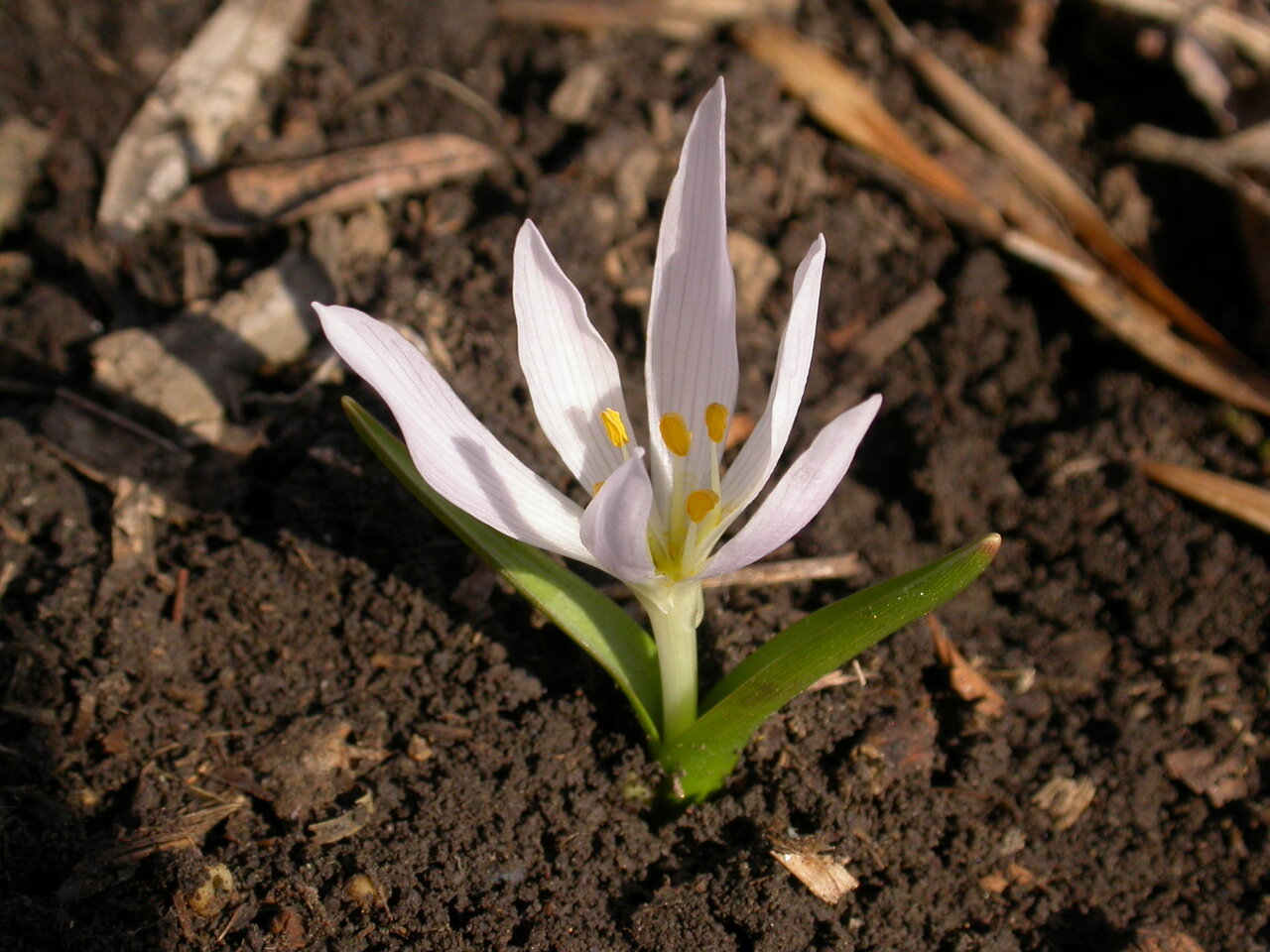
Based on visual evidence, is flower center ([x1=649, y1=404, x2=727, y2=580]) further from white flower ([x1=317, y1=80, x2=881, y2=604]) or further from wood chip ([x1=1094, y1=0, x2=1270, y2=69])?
wood chip ([x1=1094, y1=0, x2=1270, y2=69])

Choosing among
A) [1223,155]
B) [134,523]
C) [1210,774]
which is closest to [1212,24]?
[1223,155]

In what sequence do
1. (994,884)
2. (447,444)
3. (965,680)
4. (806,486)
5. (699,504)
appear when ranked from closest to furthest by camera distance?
(806,486), (447,444), (699,504), (994,884), (965,680)

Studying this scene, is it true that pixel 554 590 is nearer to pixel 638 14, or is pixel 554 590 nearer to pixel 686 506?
pixel 686 506

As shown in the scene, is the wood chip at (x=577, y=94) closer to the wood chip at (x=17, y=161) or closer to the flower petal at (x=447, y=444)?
the wood chip at (x=17, y=161)

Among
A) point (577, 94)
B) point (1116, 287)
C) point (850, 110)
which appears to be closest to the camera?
point (1116, 287)

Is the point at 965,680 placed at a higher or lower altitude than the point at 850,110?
lower

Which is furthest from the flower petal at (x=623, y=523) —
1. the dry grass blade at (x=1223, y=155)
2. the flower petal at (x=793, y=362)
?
the dry grass blade at (x=1223, y=155)
